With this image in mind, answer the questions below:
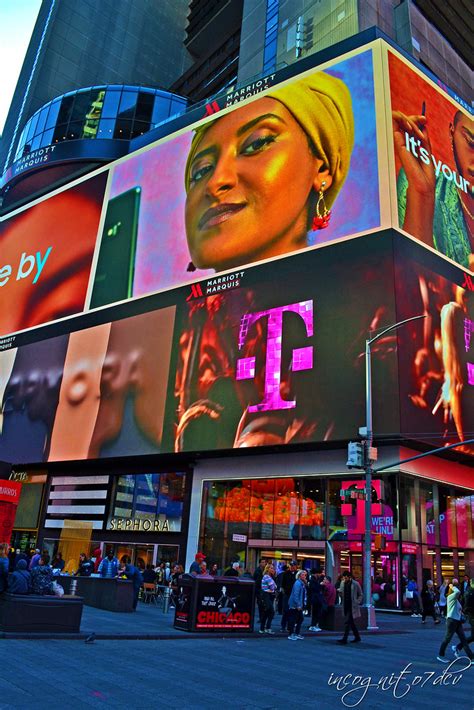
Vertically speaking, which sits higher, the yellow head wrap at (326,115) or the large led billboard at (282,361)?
the yellow head wrap at (326,115)

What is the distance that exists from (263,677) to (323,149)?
32.4 m

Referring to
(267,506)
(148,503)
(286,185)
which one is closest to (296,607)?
(267,506)

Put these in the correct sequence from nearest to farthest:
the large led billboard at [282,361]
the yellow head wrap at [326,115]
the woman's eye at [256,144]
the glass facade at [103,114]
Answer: the large led billboard at [282,361] < the yellow head wrap at [326,115] < the woman's eye at [256,144] < the glass facade at [103,114]

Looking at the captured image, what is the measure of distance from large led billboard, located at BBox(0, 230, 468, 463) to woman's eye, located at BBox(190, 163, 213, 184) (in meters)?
8.56

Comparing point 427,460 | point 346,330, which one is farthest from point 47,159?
point 427,460

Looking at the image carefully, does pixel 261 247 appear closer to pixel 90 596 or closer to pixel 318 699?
pixel 90 596

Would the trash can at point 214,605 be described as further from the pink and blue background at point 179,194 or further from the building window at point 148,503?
the pink and blue background at point 179,194

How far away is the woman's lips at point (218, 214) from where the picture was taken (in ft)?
128

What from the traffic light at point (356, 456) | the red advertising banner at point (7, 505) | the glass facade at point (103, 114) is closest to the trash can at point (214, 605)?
the traffic light at point (356, 456)

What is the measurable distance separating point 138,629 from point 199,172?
3374 centimetres

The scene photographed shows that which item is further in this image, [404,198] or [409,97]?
[409,97]

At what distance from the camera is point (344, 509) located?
22422 mm

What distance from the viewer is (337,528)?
103 feet

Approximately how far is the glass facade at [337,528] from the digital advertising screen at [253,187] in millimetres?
13899
